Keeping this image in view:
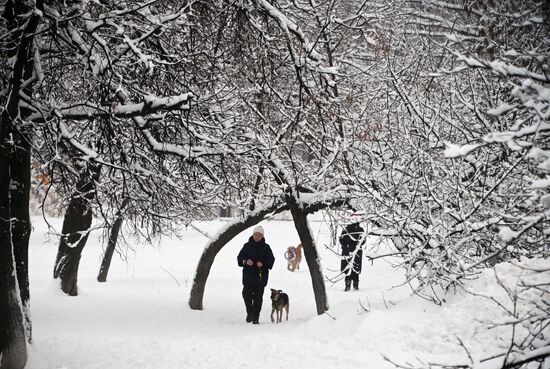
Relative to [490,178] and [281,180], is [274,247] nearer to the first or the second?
[281,180]

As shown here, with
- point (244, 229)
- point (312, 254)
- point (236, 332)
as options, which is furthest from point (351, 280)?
point (236, 332)

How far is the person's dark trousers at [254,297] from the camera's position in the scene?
35.1ft

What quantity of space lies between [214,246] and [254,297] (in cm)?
163

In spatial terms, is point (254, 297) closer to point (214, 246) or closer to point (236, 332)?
point (236, 332)

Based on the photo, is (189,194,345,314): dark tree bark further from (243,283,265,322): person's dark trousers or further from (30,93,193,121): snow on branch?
(30,93,193,121): snow on branch

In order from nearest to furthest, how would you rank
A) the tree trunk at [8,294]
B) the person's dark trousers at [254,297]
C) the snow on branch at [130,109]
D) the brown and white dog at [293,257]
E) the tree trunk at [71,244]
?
the tree trunk at [8,294]
the snow on branch at [130,109]
the person's dark trousers at [254,297]
the tree trunk at [71,244]
the brown and white dog at [293,257]

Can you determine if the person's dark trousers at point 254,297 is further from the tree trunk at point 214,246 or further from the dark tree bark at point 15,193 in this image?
the dark tree bark at point 15,193

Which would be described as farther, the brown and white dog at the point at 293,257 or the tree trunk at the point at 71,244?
the brown and white dog at the point at 293,257

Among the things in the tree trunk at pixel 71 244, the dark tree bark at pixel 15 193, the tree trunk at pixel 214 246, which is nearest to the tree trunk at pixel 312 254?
the tree trunk at pixel 214 246

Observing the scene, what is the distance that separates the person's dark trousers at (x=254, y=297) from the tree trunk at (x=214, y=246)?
122 cm

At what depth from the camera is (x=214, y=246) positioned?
11.7 m

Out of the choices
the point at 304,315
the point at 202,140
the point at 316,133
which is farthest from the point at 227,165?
the point at 304,315

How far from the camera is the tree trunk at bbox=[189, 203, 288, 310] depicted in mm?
11227

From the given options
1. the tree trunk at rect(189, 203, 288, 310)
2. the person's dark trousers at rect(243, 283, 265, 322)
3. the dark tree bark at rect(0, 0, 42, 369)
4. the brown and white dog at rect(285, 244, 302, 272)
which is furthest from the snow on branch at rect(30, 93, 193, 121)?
the brown and white dog at rect(285, 244, 302, 272)
